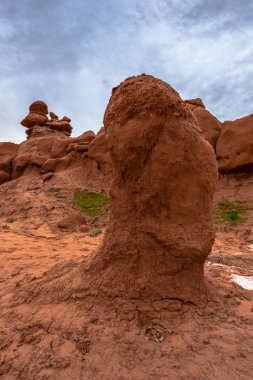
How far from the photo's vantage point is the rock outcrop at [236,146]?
1035 cm

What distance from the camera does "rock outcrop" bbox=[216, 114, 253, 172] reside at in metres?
10.4

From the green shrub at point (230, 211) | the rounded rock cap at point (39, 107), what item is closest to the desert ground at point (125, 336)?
the green shrub at point (230, 211)

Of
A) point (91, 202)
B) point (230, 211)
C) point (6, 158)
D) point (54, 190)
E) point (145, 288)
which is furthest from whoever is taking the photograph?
point (6, 158)

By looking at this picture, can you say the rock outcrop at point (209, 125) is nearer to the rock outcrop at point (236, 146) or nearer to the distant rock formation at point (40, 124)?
the rock outcrop at point (236, 146)

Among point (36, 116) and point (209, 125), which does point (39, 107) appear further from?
point (209, 125)

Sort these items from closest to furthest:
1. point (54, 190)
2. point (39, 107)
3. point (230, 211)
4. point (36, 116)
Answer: point (230, 211) < point (54, 190) < point (36, 116) < point (39, 107)

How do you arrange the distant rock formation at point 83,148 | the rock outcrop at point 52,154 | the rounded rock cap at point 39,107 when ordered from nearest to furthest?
the distant rock formation at point 83,148 < the rock outcrop at point 52,154 < the rounded rock cap at point 39,107

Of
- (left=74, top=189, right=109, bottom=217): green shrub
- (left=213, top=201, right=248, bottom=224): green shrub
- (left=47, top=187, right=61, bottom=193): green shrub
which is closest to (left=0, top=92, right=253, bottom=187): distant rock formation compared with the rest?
(left=74, top=189, right=109, bottom=217): green shrub

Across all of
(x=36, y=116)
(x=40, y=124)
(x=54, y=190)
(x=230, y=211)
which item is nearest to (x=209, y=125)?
(x=230, y=211)

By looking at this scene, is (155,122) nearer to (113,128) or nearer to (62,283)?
(113,128)

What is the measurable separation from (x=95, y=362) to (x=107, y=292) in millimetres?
769

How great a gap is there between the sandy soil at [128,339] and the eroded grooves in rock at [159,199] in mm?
234

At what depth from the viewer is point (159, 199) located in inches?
120

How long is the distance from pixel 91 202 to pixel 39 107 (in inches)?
578
